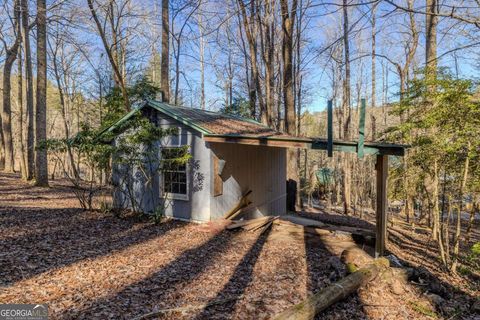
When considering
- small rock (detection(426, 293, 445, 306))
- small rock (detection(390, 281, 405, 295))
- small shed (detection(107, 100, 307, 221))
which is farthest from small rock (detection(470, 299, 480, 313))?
small shed (detection(107, 100, 307, 221))

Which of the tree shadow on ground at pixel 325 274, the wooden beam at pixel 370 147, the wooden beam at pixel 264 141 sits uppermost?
the wooden beam at pixel 264 141

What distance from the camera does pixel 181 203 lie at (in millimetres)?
8617

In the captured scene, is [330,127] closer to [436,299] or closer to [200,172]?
[436,299]

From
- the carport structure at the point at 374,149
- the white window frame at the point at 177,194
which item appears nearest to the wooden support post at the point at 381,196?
the carport structure at the point at 374,149

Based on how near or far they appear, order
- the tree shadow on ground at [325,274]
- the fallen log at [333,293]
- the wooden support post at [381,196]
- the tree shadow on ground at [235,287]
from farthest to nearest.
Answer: the wooden support post at [381,196] < the tree shadow on ground at [325,274] < the tree shadow on ground at [235,287] < the fallen log at [333,293]

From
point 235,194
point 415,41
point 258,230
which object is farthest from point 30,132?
point 415,41

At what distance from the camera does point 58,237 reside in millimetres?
6293

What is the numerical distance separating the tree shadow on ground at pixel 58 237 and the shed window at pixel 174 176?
2.79 feet

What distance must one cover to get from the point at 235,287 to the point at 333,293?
1409mm

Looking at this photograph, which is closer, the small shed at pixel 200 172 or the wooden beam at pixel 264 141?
the wooden beam at pixel 264 141

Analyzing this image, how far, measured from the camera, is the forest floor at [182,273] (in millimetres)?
3850

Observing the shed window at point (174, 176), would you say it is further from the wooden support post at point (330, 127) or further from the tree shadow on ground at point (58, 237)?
the wooden support post at point (330, 127)

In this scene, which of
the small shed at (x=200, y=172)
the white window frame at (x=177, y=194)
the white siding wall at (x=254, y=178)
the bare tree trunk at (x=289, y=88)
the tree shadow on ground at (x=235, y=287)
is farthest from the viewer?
the bare tree trunk at (x=289, y=88)

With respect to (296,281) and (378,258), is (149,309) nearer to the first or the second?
(296,281)
